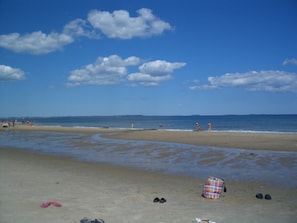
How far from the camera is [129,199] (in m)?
8.95

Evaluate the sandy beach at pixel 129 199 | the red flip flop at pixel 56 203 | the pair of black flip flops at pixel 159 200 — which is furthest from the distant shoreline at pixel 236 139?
the red flip flop at pixel 56 203

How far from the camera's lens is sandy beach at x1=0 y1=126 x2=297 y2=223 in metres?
7.37

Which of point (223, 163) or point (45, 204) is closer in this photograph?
point (45, 204)

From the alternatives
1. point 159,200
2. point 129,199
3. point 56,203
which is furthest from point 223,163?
point 56,203

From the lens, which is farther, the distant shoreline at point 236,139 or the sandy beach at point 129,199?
the distant shoreline at point 236,139

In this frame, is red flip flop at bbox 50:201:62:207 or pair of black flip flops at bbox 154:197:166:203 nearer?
red flip flop at bbox 50:201:62:207

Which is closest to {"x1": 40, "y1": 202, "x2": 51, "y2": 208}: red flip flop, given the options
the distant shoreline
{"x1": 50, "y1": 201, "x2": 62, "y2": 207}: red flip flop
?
{"x1": 50, "y1": 201, "x2": 62, "y2": 207}: red flip flop

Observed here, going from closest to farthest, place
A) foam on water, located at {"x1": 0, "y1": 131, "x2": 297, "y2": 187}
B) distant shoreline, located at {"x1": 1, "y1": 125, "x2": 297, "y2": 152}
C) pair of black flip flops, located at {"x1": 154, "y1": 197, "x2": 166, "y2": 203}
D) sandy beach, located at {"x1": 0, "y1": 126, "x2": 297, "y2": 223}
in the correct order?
sandy beach, located at {"x1": 0, "y1": 126, "x2": 297, "y2": 223} → pair of black flip flops, located at {"x1": 154, "y1": 197, "x2": 166, "y2": 203} → foam on water, located at {"x1": 0, "y1": 131, "x2": 297, "y2": 187} → distant shoreline, located at {"x1": 1, "y1": 125, "x2": 297, "y2": 152}

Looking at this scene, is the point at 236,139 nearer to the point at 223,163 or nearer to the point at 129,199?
the point at 223,163

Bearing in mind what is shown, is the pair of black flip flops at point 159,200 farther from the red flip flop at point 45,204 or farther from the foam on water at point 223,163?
the foam on water at point 223,163

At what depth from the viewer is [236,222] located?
23.1 feet

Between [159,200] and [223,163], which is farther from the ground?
[223,163]

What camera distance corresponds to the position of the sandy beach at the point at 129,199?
737cm

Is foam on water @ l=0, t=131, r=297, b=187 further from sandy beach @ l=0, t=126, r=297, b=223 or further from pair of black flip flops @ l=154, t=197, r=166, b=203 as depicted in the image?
pair of black flip flops @ l=154, t=197, r=166, b=203
